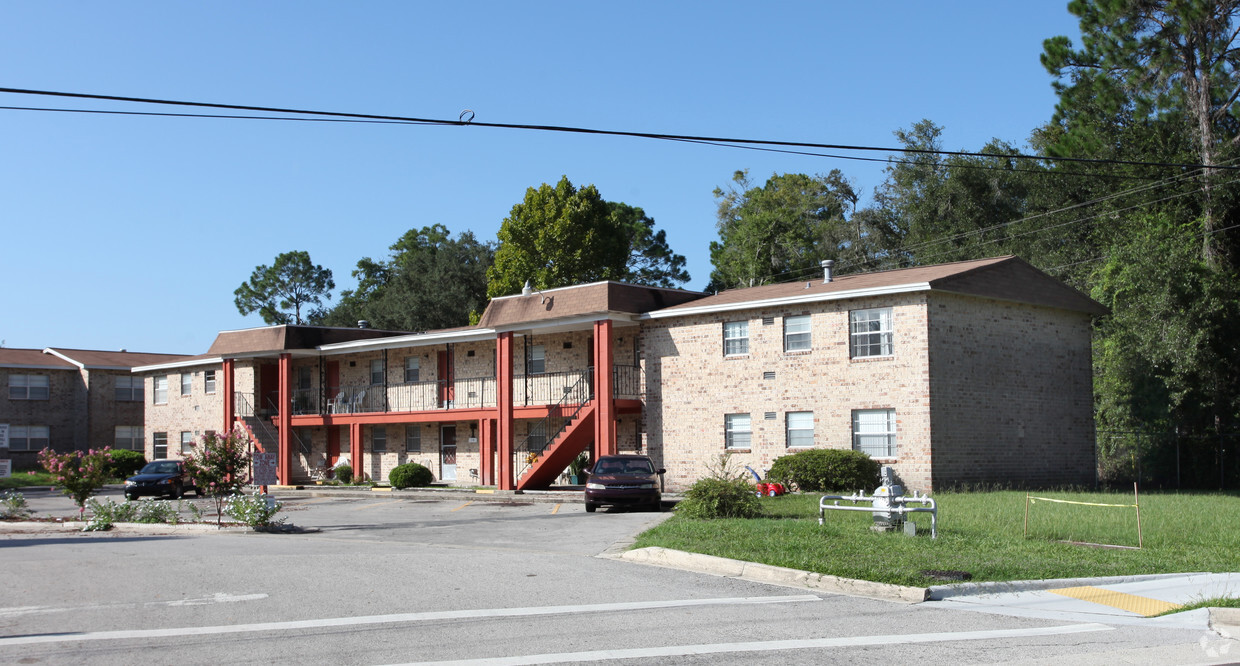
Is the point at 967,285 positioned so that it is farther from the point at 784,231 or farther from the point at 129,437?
the point at 129,437

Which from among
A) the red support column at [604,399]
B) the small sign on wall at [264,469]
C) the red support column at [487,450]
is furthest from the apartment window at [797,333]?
the small sign on wall at [264,469]

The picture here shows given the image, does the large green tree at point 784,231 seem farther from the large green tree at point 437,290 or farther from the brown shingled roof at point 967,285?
the brown shingled roof at point 967,285

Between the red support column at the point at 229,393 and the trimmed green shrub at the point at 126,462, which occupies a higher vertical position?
the red support column at the point at 229,393

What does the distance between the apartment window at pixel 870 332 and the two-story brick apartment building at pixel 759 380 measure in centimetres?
4

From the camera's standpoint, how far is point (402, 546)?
Answer: 1725 cm

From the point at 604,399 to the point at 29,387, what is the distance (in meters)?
36.5

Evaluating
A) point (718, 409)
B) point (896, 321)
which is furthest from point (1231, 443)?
point (718, 409)

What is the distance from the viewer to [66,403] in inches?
2120

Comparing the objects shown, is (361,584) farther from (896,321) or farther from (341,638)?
(896,321)

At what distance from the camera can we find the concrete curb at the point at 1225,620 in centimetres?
995

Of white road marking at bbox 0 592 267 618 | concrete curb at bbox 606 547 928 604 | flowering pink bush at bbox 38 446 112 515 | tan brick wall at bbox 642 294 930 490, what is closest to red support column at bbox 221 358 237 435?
flowering pink bush at bbox 38 446 112 515

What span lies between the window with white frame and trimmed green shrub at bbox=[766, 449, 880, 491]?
40.9 metres

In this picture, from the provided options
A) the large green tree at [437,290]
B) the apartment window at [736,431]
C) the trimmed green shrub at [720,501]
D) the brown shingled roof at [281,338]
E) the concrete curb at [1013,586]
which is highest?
the large green tree at [437,290]

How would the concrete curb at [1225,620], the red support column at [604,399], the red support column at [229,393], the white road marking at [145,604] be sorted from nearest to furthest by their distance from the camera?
the concrete curb at [1225,620] < the white road marking at [145,604] < the red support column at [604,399] < the red support column at [229,393]
